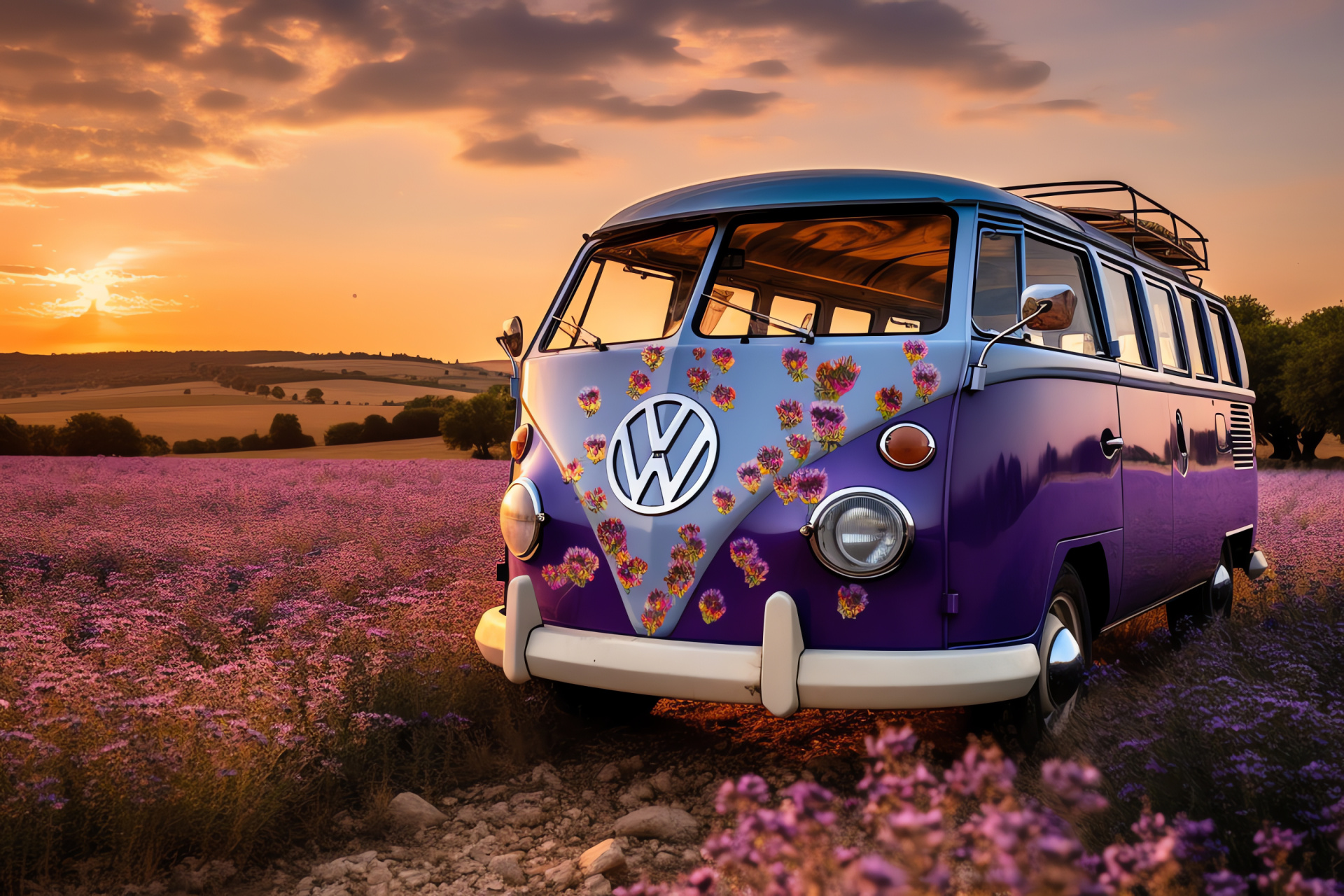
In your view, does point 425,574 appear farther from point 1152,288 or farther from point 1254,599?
point 1254,599

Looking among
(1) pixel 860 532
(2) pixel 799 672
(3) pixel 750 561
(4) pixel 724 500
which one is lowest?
(2) pixel 799 672

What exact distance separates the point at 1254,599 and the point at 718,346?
5977 mm

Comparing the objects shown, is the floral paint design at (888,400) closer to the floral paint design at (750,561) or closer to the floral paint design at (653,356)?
the floral paint design at (750,561)

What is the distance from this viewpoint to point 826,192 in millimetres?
4430

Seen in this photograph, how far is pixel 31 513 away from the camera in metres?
10.1

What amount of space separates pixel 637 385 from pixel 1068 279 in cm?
264

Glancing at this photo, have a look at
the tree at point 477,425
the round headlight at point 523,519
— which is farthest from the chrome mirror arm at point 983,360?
the tree at point 477,425

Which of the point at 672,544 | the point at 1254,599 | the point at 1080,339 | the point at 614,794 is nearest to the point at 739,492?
the point at 672,544

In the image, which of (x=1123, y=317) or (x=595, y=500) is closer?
(x=595, y=500)

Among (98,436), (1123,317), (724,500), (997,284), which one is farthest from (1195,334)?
(98,436)

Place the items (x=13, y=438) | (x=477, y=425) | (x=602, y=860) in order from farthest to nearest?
(x=477, y=425)
(x=13, y=438)
(x=602, y=860)

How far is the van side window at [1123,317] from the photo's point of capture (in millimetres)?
5523

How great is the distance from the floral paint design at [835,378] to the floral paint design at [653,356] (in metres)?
0.71

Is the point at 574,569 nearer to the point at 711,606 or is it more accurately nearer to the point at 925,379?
the point at 711,606
